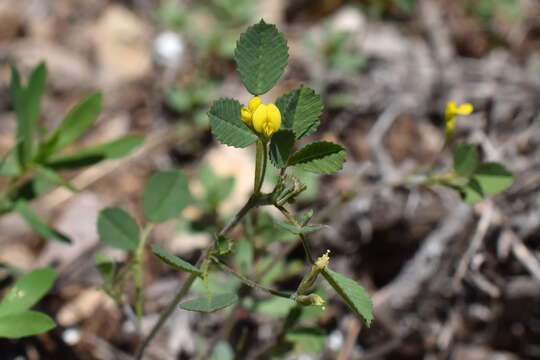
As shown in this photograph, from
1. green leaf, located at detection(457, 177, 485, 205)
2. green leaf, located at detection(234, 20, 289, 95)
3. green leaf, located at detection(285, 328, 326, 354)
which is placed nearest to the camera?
green leaf, located at detection(234, 20, 289, 95)

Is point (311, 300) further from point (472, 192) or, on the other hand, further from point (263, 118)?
point (472, 192)

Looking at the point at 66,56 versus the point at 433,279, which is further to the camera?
the point at 66,56

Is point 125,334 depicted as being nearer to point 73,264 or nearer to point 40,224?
point 73,264

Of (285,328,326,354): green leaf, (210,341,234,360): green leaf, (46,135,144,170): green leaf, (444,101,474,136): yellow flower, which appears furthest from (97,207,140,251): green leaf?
(444,101,474,136): yellow flower

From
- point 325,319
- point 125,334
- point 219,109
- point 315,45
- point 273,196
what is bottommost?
point 325,319

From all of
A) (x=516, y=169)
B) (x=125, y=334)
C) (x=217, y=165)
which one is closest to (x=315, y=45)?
(x=217, y=165)

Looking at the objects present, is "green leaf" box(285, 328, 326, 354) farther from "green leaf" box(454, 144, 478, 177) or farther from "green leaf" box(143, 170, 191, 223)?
"green leaf" box(454, 144, 478, 177)

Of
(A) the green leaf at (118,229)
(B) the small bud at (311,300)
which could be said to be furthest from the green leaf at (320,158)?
(A) the green leaf at (118,229)
